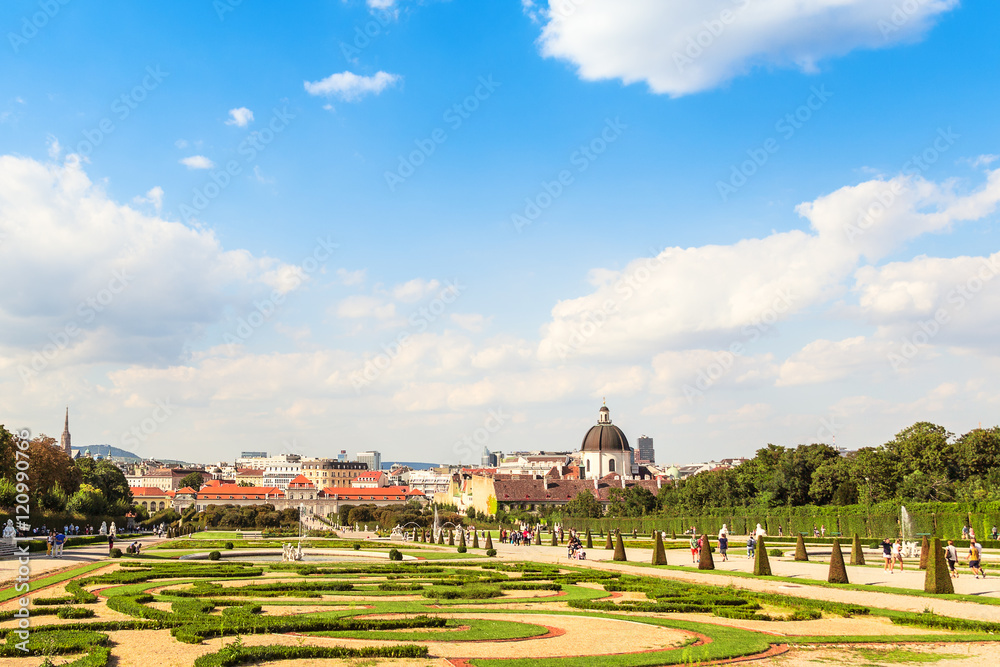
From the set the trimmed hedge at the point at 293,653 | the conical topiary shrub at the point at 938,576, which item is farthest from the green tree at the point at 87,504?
the conical topiary shrub at the point at 938,576

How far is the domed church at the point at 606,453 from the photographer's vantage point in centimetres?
14450

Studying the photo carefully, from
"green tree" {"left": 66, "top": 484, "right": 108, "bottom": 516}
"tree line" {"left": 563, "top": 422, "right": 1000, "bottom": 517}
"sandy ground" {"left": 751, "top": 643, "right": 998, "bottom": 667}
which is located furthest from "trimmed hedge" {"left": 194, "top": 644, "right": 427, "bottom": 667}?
"green tree" {"left": 66, "top": 484, "right": 108, "bottom": 516}

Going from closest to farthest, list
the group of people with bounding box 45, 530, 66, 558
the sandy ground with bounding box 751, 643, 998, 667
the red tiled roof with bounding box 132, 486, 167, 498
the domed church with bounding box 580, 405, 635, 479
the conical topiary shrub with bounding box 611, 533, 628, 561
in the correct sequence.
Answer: the sandy ground with bounding box 751, 643, 998, 667
the conical topiary shrub with bounding box 611, 533, 628, 561
the group of people with bounding box 45, 530, 66, 558
the domed church with bounding box 580, 405, 635, 479
the red tiled roof with bounding box 132, 486, 167, 498

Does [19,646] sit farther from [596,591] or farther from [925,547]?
[925,547]

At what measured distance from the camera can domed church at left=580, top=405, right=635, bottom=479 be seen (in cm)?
14450

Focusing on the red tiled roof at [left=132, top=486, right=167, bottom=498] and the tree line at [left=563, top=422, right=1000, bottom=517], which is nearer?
the tree line at [left=563, top=422, right=1000, bottom=517]

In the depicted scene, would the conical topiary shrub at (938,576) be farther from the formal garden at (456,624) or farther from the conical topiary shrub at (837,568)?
the conical topiary shrub at (837,568)

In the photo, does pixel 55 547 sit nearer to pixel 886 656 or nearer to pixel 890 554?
pixel 890 554

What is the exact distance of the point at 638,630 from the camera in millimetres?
16641

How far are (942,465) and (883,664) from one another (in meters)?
57.6

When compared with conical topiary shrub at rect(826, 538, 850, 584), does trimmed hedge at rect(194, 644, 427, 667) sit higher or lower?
higher

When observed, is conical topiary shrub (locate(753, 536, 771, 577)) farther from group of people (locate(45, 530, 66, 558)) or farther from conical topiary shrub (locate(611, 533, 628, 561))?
group of people (locate(45, 530, 66, 558))

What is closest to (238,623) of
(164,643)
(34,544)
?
(164,643)

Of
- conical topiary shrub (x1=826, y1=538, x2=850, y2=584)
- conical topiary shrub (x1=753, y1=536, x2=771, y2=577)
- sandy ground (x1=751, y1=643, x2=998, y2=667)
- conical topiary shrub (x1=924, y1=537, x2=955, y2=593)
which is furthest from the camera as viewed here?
conical topiary shrub (x1=753, y1=536, x2=771, y2=577)
